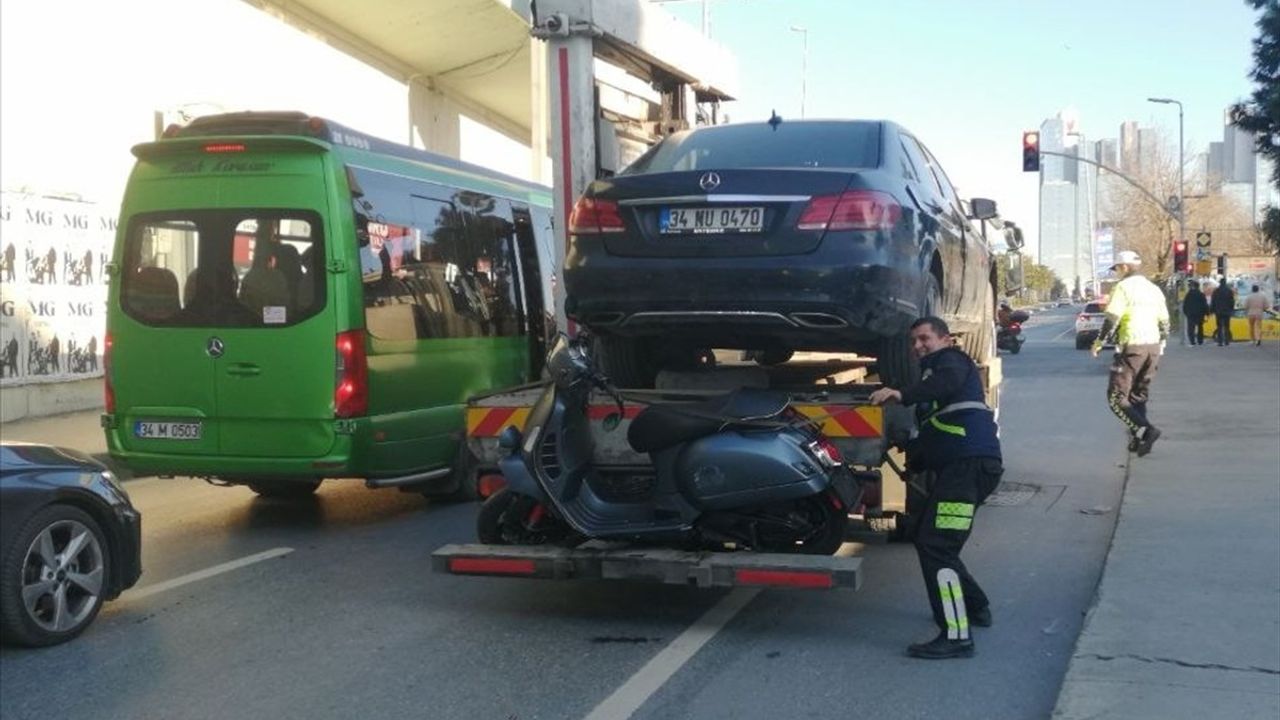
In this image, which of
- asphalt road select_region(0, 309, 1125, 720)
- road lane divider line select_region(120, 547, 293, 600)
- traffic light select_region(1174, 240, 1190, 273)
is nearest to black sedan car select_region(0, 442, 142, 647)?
asphalt road select_region(0, 309, 1125, 720)

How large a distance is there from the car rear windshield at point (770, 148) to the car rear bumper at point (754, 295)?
0.64 meters

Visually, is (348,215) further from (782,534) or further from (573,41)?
(782,534)

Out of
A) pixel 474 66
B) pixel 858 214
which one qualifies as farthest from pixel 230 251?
pixel 474 66

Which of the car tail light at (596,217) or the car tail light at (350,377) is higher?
the car tail light at (596,217)

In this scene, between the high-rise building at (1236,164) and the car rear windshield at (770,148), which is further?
A: the high-rise building at (1236,164)

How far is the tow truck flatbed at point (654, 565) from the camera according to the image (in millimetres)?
5406

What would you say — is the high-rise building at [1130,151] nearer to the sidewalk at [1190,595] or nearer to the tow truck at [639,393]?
the sidewalk at [1190,595]

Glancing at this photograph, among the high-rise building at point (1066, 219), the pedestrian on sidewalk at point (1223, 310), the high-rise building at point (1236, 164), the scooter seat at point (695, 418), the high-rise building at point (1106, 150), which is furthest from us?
the high-rise building at point (1066, 219)

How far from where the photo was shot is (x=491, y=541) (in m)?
6.29

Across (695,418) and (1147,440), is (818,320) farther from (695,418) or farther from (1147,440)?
(1147,440)

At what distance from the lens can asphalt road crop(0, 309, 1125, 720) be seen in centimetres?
496

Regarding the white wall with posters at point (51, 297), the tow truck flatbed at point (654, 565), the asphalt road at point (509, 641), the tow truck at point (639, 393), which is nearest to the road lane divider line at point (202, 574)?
the asphalt road at point (509, 641)

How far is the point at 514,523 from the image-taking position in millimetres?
6289

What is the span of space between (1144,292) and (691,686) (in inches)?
308
